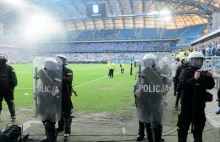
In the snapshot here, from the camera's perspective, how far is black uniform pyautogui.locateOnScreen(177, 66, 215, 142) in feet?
14.2

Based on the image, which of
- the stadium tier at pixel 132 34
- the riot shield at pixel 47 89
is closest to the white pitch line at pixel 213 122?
the riot shield at pixel 47 89

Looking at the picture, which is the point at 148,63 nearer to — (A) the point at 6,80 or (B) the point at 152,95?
(B) the point at 152,95

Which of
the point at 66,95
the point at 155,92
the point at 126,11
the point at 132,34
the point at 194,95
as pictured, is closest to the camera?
the point at 194,95

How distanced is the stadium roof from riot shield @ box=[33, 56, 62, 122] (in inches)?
1257

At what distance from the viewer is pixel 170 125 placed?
705 cm

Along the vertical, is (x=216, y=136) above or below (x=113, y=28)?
below

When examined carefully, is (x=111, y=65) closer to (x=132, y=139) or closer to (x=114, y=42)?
(x=132, y=139)

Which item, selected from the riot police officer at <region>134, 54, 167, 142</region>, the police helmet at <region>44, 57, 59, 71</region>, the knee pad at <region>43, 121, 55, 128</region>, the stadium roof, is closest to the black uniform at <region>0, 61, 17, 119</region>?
the police helmet at <region>44, 57, 59, 71</region>

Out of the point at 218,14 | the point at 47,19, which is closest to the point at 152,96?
the point at 218,14

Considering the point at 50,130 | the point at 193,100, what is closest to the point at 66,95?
the point at 50,130

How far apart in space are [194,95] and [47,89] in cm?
265

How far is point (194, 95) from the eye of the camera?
4.38 metres

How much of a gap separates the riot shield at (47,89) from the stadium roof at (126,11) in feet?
105

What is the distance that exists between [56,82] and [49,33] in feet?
249
